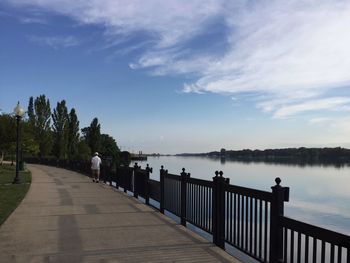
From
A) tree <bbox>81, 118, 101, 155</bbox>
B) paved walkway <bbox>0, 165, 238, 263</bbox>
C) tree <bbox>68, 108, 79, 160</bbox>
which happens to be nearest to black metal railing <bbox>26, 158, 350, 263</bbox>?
paved walkway <bbox>0, 165, 238, 263</bbox>

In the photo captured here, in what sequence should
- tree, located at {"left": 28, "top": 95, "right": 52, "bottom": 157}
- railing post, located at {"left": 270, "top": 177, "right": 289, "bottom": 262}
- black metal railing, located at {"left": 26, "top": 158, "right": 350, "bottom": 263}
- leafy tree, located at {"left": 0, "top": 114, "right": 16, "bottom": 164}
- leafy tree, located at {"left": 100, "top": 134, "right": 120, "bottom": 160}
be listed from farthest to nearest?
leafy tree, located at {"left": 100, "top": 134, "right": 120, "bottom": 160} → tree, located at {"left": 28, "top": 95, "right": 52, "bottom": 157} → leafy tree, located at {"left": 0, "top": 114, "right": 16, "bottom": 164} → railing post, located at {"left": 270, "top": 177, "right": 289, "bottom": 262} → black metal railing, located at {"left": 26, "top": 158, "right": 350, "bottom": 263}

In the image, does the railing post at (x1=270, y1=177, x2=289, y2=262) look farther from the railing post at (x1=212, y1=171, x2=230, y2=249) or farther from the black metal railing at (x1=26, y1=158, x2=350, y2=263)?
the railing post at (x1=212, y1=171, x2=230, y2=249)

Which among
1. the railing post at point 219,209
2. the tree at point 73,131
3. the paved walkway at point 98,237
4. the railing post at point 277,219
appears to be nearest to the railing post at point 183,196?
the paved walkway at point 98,237

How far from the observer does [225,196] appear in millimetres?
7969

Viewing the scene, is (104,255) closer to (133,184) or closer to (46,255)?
(46,255)

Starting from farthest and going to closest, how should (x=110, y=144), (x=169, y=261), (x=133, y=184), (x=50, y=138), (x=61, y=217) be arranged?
(x=110, y=144) → (x=50, y=138) → (x=133, y=184) → (x=61, y=217) → (x=169, y=261)

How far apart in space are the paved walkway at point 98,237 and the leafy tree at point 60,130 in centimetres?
6471

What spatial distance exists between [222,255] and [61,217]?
5.28 metres

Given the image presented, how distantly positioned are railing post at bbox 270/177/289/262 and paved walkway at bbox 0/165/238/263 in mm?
1253

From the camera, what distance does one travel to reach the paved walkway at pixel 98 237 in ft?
23.7

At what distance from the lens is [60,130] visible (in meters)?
77.9

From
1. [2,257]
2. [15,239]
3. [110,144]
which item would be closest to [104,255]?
[2,257]

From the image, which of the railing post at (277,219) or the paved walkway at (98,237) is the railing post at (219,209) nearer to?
the paved walkway at (98,237)

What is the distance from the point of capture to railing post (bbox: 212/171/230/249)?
8.02 m
